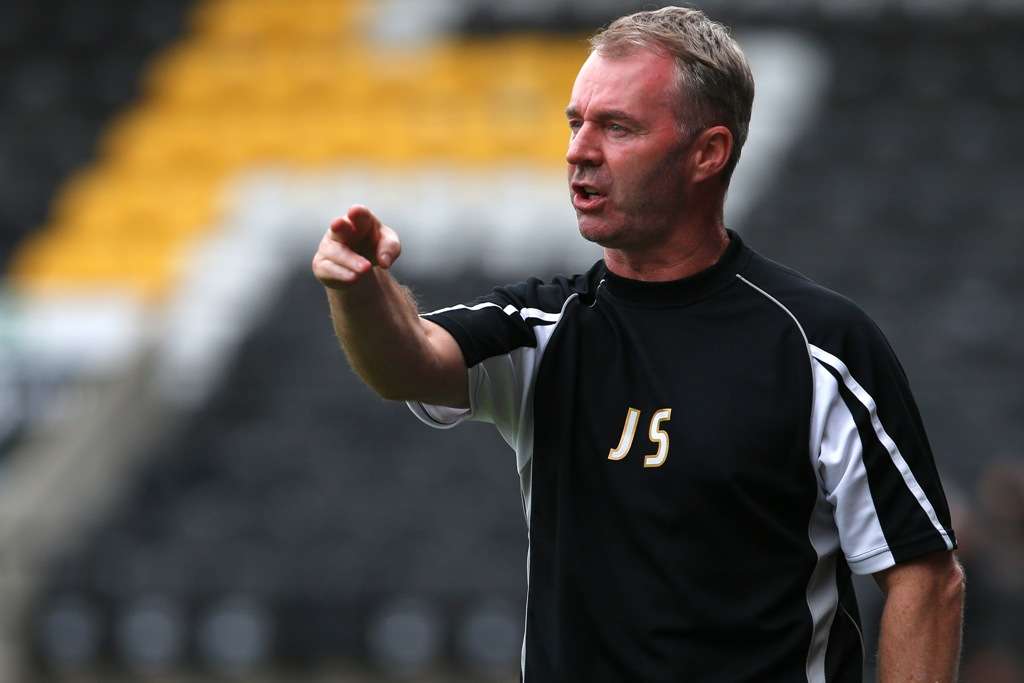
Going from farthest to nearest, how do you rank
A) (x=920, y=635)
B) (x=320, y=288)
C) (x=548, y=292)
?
(x=320, y=288)
(x=548, y=292)
(x=920, y=635)

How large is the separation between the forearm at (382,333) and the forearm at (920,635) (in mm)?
842

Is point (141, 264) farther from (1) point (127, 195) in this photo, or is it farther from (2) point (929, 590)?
(2) point (929, 590)

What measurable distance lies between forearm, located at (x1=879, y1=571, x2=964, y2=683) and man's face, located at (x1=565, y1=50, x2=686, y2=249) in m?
0.73

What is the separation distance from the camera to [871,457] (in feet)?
9.23

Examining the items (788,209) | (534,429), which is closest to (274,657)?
(788,209)

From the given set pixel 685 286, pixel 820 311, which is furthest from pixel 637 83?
pixel 820 311

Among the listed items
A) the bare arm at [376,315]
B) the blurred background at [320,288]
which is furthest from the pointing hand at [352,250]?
the blurred background at [320,288]

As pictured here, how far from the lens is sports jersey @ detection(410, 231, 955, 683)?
111 inches

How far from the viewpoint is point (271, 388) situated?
11586mm

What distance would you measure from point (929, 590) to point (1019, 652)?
14.8 feet

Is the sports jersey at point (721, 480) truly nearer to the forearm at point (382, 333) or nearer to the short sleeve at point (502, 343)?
the short sleeve at point (502, 343)

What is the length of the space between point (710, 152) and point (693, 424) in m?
0.46

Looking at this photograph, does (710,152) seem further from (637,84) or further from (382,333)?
(382,333)

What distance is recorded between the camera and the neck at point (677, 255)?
2.98 meters
